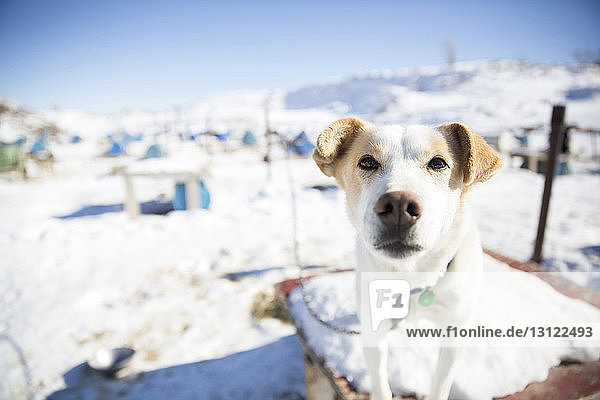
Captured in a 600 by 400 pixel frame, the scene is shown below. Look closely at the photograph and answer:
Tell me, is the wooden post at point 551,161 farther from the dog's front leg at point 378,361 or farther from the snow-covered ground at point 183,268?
the dog's front leg at point 378,361

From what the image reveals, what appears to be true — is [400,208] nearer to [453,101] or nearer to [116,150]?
[116,150]

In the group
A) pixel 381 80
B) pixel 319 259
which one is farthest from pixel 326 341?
pixel 381 80

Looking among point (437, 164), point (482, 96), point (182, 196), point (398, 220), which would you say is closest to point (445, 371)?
point (398, 220)

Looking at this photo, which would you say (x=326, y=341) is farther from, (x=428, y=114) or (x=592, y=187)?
(x=428, y=114)

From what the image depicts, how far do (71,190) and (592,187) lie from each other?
1369 cm

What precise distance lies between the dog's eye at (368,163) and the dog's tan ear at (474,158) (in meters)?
0.35

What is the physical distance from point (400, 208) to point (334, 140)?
458 millimetres

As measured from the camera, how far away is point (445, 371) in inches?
49.2

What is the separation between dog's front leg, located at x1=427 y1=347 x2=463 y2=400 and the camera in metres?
1.25

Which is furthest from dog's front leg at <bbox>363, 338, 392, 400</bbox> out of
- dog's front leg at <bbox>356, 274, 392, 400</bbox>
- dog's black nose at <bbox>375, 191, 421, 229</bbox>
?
dog's black nose at <bbox>375, 191, 421, 229</bbox>

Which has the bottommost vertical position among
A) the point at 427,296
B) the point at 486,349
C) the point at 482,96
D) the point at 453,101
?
the point at 486,349

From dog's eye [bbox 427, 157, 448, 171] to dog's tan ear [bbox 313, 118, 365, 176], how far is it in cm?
36

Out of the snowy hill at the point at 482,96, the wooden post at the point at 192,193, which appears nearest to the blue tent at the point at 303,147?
the snowy hill at the point at 482,96

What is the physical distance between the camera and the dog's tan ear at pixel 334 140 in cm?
123
